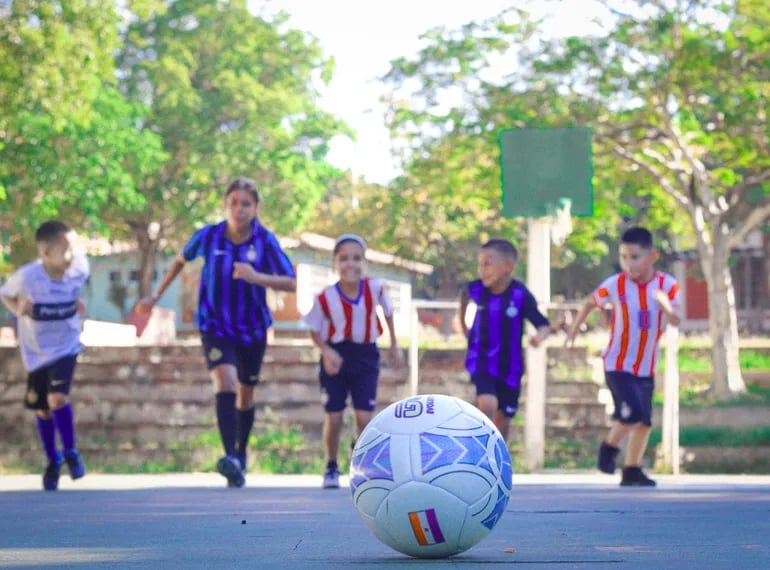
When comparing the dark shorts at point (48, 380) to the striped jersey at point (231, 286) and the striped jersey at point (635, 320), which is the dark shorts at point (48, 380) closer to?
the striped jersey at point (231, 286)

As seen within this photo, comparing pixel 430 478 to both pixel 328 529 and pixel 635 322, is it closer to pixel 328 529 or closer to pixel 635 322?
pixel 328 529

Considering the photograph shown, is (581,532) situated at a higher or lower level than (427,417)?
lower

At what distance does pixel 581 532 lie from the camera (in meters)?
7.72

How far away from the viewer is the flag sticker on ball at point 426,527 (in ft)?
20.0

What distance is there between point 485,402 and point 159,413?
332 inches

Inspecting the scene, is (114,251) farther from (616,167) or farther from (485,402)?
(485,402)

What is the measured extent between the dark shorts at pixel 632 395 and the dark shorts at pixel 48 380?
161 inches

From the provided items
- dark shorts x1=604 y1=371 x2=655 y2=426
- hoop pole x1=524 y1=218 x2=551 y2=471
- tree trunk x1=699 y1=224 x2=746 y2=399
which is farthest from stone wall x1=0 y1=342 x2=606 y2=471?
tree trunk x1=699 y1=224 x2=746 y2=399

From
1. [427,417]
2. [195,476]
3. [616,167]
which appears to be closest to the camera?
[427,417]

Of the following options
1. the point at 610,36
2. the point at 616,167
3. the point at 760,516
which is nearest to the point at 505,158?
the point at 760,516

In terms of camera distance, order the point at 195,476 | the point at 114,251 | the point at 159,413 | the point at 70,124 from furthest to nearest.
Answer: the point at 114,251 < the point at 70,124 < the point at 159,413 < the point at 195,476

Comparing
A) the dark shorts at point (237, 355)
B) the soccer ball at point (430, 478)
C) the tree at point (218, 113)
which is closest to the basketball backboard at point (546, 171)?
the dark shorts at point (237, 355)

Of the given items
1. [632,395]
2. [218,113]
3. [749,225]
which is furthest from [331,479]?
[218,113]

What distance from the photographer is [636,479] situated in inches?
498
